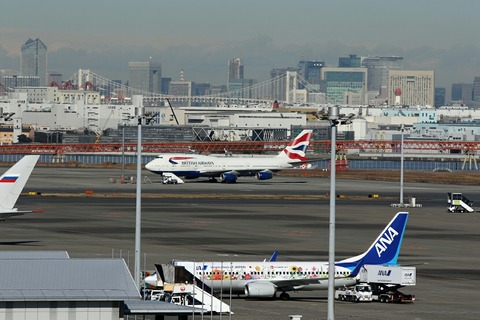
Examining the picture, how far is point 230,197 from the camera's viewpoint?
514ft

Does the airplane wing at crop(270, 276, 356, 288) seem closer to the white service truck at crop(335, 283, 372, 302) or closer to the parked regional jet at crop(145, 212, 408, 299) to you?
the parked regional jet at crop(145, 212, 408, 299)

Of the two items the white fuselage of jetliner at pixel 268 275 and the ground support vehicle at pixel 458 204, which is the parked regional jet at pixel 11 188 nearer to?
the white fuselage of jetliner at pixel 268 275

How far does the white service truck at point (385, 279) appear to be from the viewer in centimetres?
6391

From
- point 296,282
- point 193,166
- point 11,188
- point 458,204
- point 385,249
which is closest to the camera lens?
point 296,282

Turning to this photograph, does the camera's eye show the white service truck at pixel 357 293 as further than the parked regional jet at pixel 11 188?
No

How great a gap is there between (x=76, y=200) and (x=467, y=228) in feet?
163

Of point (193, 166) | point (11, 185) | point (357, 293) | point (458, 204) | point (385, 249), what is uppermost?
point (11, 185)

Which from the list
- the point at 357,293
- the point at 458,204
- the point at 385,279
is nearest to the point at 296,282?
the point at 357,293

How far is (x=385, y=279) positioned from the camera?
64.2 m

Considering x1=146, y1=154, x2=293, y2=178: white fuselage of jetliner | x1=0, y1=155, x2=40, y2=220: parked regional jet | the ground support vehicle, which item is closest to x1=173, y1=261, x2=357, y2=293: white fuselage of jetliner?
x1=0, y1=155, x2=40, y2=220: parked regional jet

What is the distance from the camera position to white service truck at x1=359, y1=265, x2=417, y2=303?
6391 cm

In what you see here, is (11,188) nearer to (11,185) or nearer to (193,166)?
(11,185)

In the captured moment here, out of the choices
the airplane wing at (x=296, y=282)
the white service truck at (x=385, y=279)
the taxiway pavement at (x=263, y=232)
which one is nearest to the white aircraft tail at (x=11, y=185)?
the taxiway pavement at (x=263, y=232)

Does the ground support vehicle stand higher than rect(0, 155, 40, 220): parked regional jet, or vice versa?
rect(0, 155, 40, 220): parked regional jet
